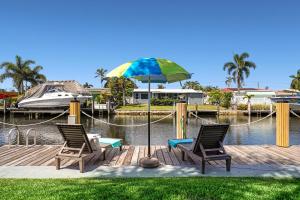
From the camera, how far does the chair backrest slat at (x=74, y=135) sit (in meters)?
6.19

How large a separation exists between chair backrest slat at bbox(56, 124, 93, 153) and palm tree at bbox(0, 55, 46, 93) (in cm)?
5403

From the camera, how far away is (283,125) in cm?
898

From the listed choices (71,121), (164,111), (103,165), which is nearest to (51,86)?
(164,111)

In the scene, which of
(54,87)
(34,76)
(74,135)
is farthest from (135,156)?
(34,76)

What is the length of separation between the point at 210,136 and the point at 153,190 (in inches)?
96.0

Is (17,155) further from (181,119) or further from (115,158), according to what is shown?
(181,119)

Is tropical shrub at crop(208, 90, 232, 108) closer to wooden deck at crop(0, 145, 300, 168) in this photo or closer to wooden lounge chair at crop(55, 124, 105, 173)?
wooden deck at crop(0, 145, 300, 168)

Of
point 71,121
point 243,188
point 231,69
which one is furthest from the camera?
point 231,69

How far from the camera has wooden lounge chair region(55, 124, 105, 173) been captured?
6180mm

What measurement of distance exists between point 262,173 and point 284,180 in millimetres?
664

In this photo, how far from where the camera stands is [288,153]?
7.96m

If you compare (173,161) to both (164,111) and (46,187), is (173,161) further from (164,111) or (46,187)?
(164,111)

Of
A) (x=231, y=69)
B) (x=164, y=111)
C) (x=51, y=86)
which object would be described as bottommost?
(x=164, y=111)

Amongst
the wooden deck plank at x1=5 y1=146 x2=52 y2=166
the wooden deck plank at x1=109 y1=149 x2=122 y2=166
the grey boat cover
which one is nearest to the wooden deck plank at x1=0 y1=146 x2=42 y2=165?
the wooden deck plank at x1=5 y1=146 x2=52 y2=166
